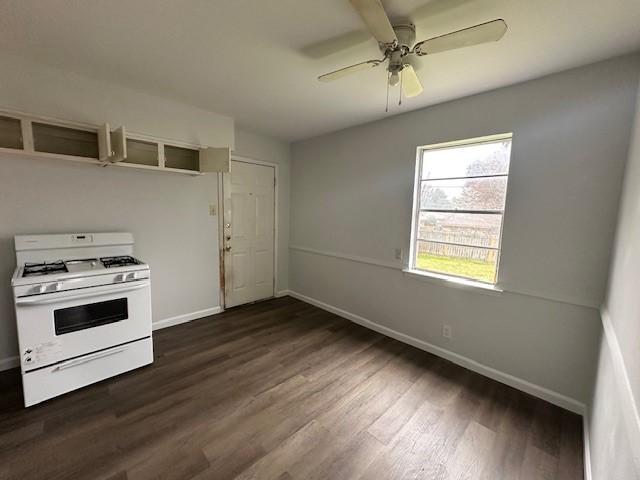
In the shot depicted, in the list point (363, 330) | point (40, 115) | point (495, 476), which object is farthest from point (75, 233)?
point (495, 476)

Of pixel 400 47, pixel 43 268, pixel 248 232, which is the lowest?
pixel 43 268

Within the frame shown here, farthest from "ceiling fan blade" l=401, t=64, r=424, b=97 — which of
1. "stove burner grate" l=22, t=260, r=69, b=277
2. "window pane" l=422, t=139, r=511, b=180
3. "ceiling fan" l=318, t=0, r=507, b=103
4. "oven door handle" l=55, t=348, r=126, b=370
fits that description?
"oven door handle" l=55, t=348, r=126, b=370

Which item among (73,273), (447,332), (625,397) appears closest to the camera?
(625,397)

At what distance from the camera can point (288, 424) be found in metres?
1.83

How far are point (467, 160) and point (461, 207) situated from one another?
17.6 inches

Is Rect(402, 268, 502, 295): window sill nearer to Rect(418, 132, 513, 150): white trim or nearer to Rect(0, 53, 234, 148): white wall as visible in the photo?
Rect(418, 132, 513, 150): white trim

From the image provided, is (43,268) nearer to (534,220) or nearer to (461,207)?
(461,207)

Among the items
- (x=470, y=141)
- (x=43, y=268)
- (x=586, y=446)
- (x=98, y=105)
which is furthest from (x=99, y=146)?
(x=586, y=446)

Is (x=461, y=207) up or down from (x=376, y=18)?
A: down

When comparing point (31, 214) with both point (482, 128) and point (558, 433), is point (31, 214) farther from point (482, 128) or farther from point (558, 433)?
point (558, 433)

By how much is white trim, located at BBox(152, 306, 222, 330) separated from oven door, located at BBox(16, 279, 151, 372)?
0.81m

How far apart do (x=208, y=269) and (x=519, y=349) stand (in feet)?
11.1

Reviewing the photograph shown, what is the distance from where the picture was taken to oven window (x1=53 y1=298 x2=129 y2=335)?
76.8 inches

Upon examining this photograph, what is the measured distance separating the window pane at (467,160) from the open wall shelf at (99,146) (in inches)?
84.0
